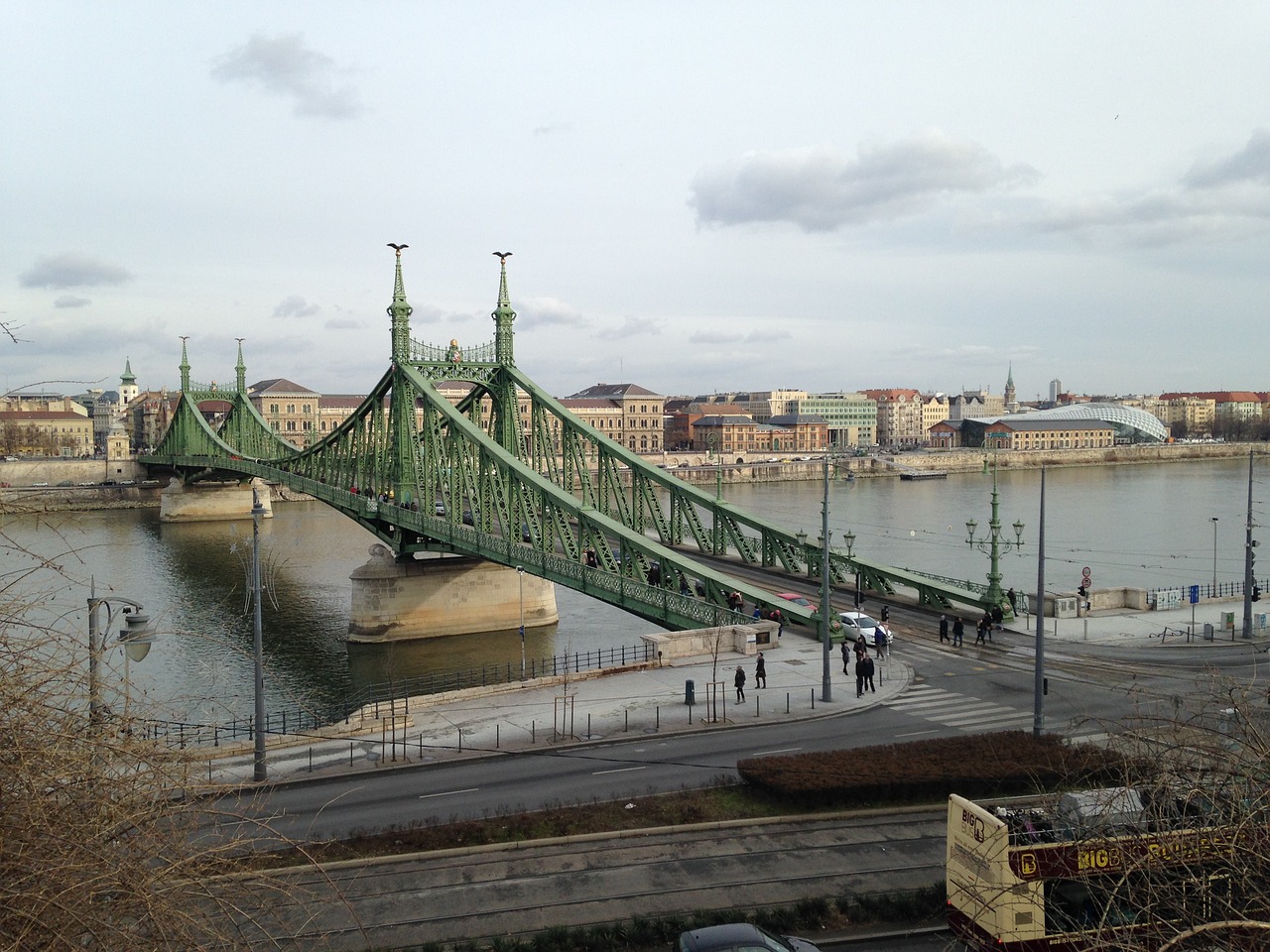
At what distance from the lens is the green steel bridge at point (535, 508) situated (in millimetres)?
34969

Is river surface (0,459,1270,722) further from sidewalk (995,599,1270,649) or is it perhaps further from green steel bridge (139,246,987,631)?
sidewalk (995,599,1270,649)

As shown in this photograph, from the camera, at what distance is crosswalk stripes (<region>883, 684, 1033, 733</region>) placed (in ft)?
77.0

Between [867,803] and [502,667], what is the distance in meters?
23.8

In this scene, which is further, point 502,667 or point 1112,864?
point 502,667

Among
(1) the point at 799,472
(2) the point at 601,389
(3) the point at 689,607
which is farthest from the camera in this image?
(2) the point at 601,389

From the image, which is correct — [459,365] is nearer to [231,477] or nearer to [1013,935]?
[1013,935]

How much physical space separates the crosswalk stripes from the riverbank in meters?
45.2

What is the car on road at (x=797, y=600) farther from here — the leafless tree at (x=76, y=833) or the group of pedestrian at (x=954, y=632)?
the leafless tree at (x=76, y=833)

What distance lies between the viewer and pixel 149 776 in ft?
23.9

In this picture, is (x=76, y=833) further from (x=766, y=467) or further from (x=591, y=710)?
(x=766, y=467)

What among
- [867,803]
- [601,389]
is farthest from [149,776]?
[601,389]

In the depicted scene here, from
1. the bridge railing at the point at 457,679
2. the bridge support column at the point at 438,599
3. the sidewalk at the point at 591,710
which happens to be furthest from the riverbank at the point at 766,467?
the sidewalk at the point at 591,710

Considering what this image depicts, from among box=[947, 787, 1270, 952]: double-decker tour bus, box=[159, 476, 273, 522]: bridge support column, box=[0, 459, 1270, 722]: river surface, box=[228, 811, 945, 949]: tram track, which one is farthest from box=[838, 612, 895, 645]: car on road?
box=[159, 476, 273, 522]: bridge support column

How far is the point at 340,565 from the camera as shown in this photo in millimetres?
67438
